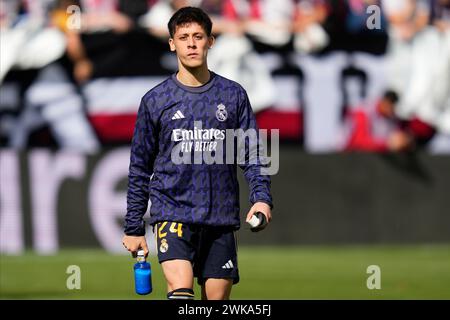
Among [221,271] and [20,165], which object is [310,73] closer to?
[20,165]

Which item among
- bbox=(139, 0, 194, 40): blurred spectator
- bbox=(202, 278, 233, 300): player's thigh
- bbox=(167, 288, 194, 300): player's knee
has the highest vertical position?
bbox=(139, 0, 194, 40): blurred spectator

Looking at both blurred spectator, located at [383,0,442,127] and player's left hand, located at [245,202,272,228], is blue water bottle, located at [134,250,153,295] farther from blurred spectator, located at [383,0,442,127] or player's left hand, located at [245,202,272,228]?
blurred spectator, located at [383,0,442,127]

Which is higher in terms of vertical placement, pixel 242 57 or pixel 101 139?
Result: pixel 242 57

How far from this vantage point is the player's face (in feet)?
26.9

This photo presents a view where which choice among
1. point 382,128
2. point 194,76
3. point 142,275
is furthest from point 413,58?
point 142,275

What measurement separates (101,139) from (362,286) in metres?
6.48

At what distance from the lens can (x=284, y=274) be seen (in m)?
15.7

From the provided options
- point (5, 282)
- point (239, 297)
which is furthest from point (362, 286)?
point (5, 282)

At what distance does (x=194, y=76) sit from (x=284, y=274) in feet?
25.3

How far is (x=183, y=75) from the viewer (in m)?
8.33

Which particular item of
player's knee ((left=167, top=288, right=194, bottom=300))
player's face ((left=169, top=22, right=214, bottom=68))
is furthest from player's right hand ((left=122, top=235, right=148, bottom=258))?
player's face ((left=169, top=22, right=214, bottom=68))

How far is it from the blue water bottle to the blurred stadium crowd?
36.7 ft

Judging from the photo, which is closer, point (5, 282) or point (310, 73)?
point (5, 282)
